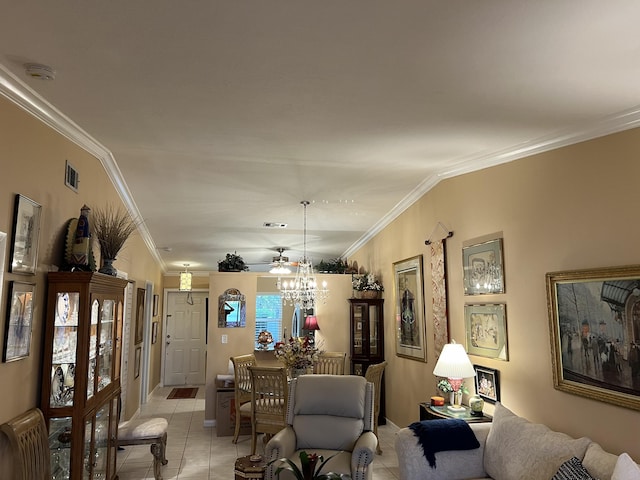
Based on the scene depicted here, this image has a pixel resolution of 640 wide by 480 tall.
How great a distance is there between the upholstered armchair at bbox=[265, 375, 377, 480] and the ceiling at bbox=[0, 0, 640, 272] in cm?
195

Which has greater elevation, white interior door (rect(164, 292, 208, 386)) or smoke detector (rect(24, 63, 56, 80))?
smoke detector (rect(24, 63, 56, 80))

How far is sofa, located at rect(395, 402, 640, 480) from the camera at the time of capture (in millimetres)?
2477

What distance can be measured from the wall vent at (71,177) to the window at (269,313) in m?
7.48

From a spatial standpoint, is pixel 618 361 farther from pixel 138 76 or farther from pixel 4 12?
pixel 4 12

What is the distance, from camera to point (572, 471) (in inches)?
96.0

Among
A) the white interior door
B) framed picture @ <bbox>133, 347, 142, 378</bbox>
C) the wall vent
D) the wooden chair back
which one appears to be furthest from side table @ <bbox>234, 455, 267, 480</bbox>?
the white interior door

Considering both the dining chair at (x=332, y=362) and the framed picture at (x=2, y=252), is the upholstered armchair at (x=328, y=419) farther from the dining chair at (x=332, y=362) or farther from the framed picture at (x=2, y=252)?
the dining chair at (x=332, y=362)

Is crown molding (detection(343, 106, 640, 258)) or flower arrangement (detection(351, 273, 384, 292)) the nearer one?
crown molding (detection(343, 106, 640, 258))

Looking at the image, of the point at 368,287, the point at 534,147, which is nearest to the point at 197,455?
the point at 368,287

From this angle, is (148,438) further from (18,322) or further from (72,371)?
(18,322)

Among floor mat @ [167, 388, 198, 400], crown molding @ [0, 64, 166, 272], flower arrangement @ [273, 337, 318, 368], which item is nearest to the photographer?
A: crown molding @ [0, 64, 166, 272]

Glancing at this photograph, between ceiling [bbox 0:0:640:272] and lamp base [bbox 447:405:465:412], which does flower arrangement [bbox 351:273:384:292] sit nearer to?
ceiling [bbox 0:0:640:272]

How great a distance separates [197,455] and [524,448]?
11.5ft

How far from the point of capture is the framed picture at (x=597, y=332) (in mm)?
2672
